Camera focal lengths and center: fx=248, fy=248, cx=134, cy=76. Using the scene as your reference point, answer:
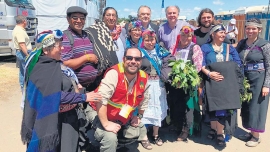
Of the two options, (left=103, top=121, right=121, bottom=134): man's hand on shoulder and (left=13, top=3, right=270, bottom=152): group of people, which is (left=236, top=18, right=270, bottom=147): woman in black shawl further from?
(left=103, top=121, right=121, bottom=134): man's hand on shoulder

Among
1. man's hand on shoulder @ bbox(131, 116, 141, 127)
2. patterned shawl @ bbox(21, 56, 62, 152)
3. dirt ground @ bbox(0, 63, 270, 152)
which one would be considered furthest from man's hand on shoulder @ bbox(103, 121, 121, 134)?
dirt ground @ bbox(0, 63, 270, 152)

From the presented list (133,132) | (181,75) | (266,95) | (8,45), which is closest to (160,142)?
(133,132)

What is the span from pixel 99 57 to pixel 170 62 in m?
1.10

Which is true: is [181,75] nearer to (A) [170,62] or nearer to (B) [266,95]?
(A) [170,62]

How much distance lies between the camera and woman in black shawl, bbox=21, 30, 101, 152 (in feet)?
8.21

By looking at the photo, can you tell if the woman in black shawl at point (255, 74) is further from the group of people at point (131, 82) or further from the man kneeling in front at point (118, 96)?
the man kneeling in front at point (118, 96)

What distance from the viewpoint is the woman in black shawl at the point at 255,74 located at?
383cm

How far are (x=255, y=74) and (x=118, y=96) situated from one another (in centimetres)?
227

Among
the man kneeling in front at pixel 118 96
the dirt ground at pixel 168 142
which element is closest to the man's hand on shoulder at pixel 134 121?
the man kneeling in front at pixel 118 96

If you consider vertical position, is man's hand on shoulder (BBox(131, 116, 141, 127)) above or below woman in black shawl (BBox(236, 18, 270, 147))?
below

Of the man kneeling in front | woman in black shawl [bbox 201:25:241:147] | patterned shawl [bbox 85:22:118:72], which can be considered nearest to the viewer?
the man kneeling in front

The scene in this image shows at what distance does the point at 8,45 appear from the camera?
9.97 m

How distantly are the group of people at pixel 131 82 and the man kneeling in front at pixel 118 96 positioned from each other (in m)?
0.01

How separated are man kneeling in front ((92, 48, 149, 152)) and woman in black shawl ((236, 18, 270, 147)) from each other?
1801 mm
